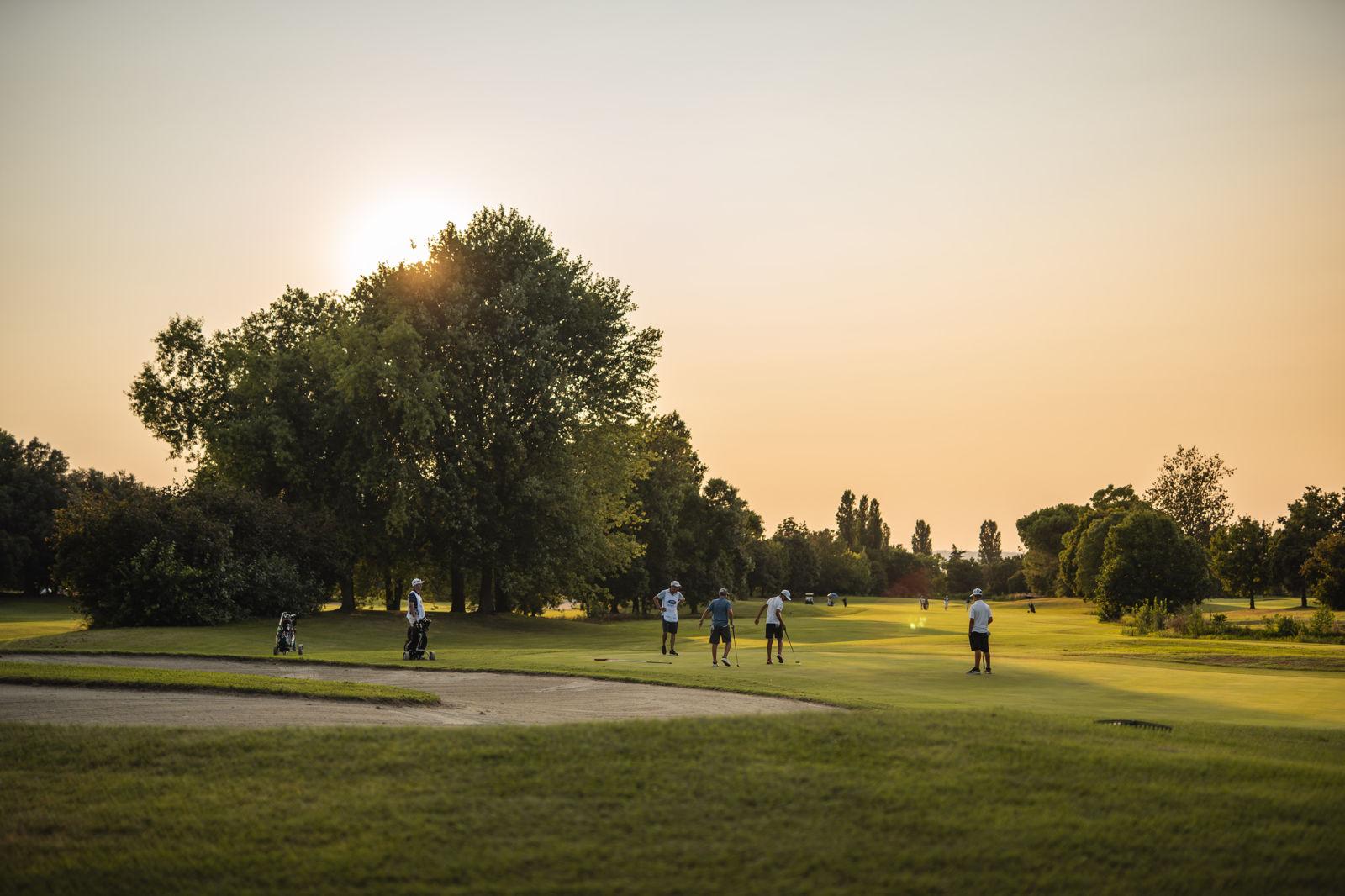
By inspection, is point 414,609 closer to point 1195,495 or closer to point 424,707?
point 424,707

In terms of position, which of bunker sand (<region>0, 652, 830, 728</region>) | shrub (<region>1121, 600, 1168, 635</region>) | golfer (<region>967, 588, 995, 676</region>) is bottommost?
shrub (<region>1121, 600, 1168, 635</region>)

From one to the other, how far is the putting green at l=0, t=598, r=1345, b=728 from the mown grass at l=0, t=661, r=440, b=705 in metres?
6.26

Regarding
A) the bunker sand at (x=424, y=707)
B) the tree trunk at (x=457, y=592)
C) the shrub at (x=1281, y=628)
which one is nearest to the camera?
the bunker sand at (x=424, y=707)

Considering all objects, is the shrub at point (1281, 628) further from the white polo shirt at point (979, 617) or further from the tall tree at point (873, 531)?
the tall tree at point (873, 531)

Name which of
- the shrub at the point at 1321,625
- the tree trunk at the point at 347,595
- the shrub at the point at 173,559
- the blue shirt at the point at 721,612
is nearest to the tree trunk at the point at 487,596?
the tree trunk at the point at 347,595

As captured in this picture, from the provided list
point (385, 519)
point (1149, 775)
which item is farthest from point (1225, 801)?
point (385, 519)

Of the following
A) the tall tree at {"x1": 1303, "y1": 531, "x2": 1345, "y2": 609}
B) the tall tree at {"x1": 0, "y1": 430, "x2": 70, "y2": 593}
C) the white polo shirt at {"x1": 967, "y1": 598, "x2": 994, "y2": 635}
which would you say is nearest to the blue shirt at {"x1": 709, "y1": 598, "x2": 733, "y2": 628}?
the white polo shirt at {"x1": 967, "y1": 598, "x2": 994, "y2": 635}

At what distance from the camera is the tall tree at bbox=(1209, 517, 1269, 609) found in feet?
304

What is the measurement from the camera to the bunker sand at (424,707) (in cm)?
1559

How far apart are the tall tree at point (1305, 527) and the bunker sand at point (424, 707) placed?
2793 inches

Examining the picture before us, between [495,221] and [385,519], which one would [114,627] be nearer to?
[385,519]

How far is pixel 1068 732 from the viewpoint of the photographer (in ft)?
44.3

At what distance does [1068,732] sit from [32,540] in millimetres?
97055

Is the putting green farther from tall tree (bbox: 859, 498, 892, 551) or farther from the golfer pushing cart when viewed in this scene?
tall tree (bbox: 859, 498, 892, 551)
